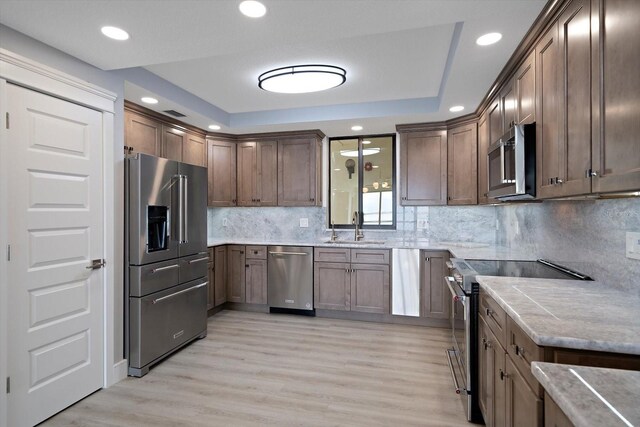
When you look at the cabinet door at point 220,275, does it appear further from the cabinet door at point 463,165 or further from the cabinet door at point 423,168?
the cabinet door at point 463,165

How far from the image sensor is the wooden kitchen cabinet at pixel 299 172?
15.2 ft

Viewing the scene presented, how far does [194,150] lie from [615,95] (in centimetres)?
413

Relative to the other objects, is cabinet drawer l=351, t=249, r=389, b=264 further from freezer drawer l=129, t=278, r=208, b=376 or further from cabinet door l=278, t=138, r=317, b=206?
freezer drawer l=129, t=278, r=208, b=376

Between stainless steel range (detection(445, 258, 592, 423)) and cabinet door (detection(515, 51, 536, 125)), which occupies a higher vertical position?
cabinet door (detection(515, 51, 536, 125))

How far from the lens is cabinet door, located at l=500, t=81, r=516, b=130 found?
2.48m

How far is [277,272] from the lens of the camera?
4434 mm

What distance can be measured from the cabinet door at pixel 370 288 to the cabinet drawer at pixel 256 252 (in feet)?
3.73

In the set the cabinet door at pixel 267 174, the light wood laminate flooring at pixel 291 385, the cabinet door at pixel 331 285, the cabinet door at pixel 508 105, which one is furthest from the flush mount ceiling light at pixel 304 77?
the light wood laminate flooring at pixel 291 385

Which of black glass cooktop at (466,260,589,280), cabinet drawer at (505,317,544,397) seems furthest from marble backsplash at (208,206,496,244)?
cabinet drawer at (505,317,544,397)

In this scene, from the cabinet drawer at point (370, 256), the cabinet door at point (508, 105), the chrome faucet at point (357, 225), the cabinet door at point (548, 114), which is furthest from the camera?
the chrome faucet at point (357, 225)

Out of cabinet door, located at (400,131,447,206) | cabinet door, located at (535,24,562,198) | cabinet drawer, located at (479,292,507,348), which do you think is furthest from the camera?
cabinet door, located at (400,131,447,206)

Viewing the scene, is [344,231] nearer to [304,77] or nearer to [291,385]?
[304,77]

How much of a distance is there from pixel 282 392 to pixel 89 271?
1.62 metres

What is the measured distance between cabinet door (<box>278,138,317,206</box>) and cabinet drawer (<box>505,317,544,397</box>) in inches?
130
